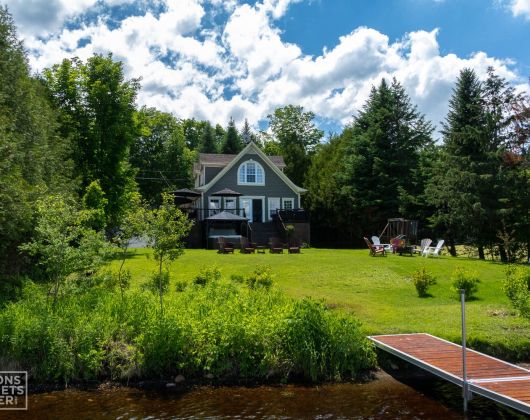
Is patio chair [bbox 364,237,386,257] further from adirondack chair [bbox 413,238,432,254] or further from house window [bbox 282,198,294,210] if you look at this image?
house window [bbox 282,198,294,210]

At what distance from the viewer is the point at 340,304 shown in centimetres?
1268

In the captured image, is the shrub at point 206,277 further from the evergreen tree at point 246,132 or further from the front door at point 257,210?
the evergreen tree at point 246,132

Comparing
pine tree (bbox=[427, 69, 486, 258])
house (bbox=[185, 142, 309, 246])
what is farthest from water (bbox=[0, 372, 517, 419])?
house (bbox=[185, 142, 309, 246])

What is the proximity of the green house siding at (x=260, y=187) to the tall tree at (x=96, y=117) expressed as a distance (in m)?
6.96

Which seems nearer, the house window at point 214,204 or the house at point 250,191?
the house at point 250,191

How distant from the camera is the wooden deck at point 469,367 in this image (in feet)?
22.3

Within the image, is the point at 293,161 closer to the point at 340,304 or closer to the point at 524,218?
the point at 524,218

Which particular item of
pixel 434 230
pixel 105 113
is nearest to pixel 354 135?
pixel 434 230

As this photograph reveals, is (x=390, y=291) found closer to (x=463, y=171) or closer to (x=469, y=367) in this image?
(x=469, y=367)

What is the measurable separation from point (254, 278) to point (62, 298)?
539 centimetres

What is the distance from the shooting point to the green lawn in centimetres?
1052

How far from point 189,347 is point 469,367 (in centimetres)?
519

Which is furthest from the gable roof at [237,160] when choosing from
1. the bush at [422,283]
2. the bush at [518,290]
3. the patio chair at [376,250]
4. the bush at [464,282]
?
the bush at [518,290]

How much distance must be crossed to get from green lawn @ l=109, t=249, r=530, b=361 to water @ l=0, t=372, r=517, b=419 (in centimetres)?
213
